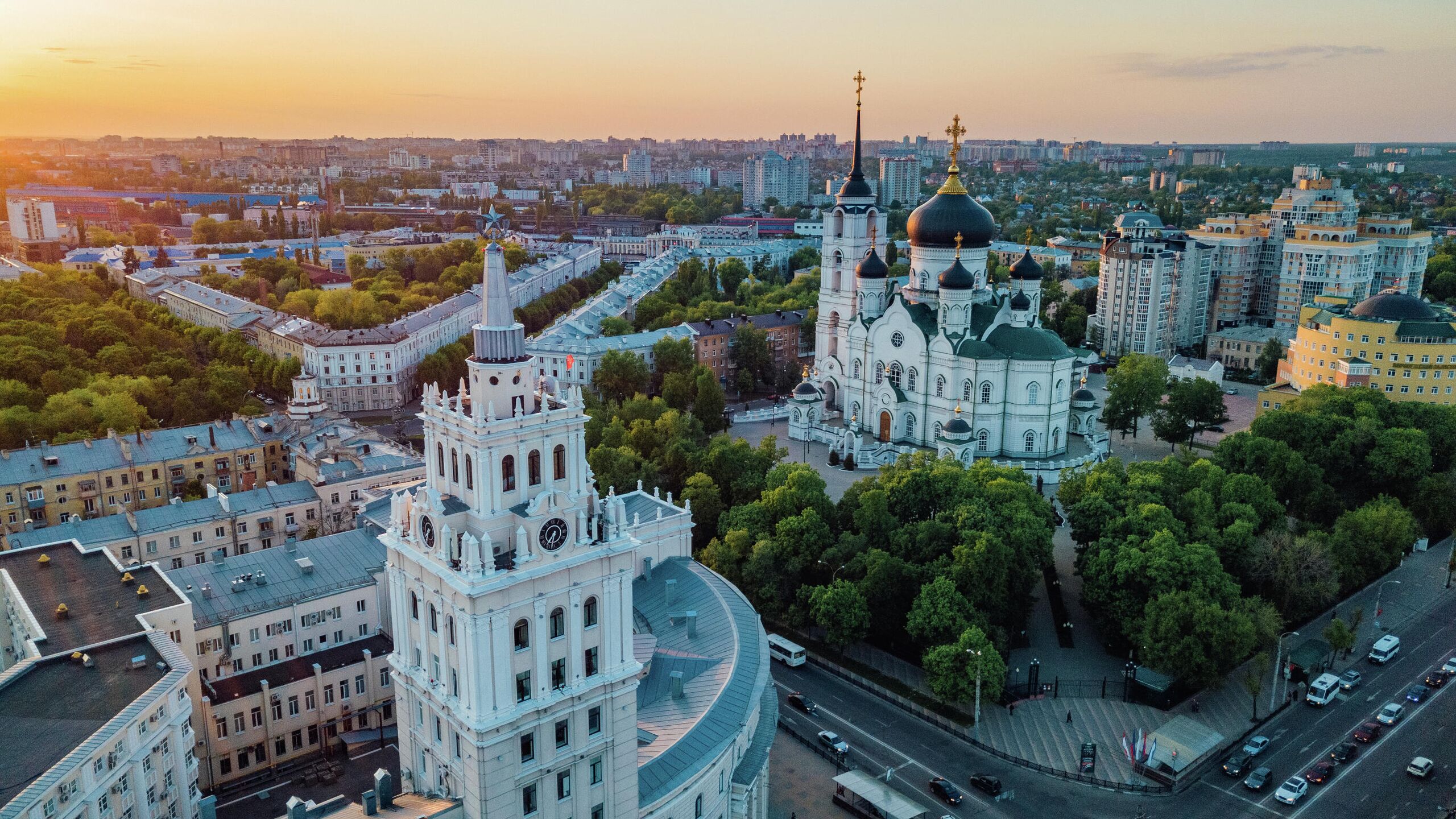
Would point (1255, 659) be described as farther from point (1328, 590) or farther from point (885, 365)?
point (885, 365)

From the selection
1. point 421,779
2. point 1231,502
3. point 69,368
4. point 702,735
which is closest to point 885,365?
point 1231,502

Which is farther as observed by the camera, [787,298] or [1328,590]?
[787,298]

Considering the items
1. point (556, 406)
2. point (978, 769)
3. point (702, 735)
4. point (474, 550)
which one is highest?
point (556, 406)

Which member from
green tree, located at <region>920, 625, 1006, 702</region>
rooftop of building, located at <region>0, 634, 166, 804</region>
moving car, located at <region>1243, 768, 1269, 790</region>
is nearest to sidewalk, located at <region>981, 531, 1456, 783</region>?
green tree, located at <region>920, 625, 1006, 702</region>

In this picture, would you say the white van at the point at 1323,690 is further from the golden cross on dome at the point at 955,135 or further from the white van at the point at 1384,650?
the golden cross on dome at the point at 955,135

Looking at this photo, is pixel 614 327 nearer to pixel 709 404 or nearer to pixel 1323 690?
pixel 709 404

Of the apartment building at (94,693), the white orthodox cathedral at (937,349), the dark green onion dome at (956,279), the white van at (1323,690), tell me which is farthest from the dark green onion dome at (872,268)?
the apartment building at (94,693)
